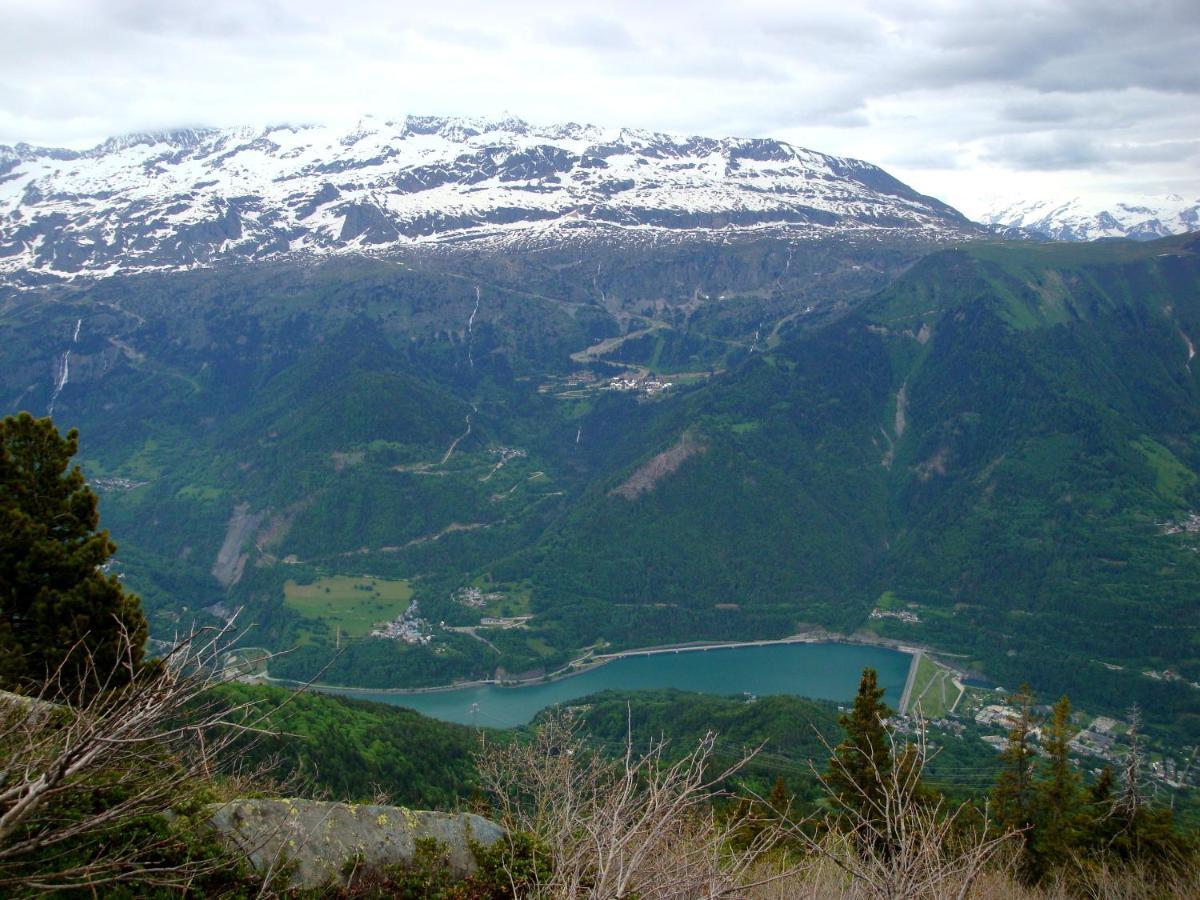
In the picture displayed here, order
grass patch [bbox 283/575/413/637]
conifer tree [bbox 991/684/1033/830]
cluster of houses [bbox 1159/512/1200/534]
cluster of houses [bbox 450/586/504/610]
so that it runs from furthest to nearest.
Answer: cluster of houses [bbox 450/586/504/610]
grass patch [bbox 283/575/413/637]
cluster of houses [bbox 1159/512/1200/534]
conifer tree [bbox 991/684/1033/830]

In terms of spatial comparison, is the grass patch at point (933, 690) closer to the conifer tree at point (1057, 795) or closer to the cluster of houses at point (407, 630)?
the cluster of houses at point (407, 630)

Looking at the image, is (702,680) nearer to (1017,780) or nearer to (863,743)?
(1017,780)

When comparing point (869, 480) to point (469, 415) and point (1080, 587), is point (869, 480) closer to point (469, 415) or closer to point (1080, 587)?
point (1080, 587)

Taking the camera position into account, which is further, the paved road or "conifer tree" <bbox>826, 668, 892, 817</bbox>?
the paved road

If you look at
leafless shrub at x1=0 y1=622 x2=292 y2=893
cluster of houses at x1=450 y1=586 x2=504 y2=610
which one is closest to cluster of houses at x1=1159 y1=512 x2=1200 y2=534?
cluster of houses at x1=450 y1=586 x2=504 y2=610

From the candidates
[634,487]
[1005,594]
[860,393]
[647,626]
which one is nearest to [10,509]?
[647,626]

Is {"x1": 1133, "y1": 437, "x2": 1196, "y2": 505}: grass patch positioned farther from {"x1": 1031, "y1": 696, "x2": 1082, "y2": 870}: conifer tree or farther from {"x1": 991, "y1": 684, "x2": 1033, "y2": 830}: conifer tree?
{"x1": 991, "y1": 684, "x2": 1033, "y2": 830}: conifer tree
